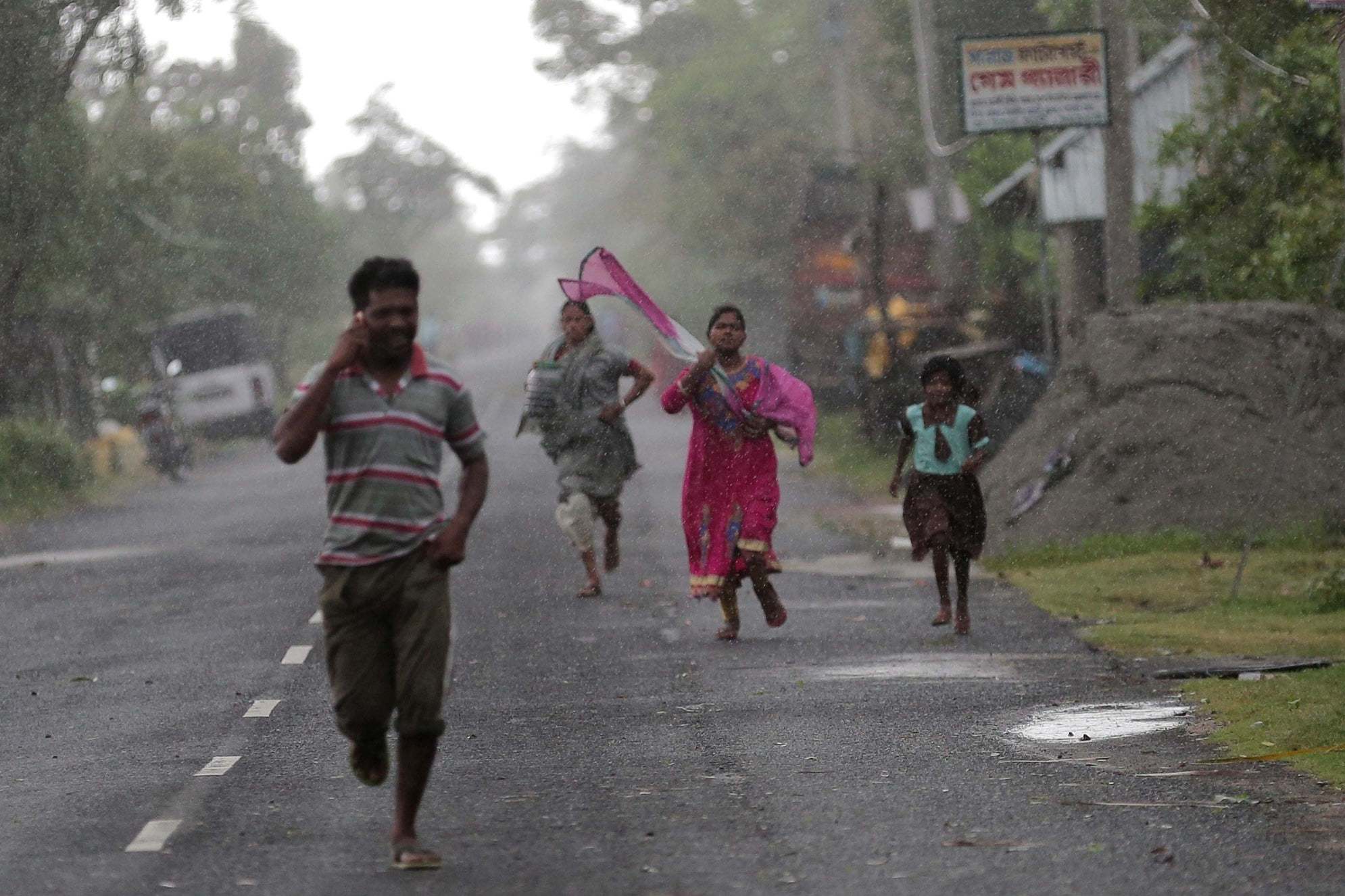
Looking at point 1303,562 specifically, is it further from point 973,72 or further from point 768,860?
point 768,860

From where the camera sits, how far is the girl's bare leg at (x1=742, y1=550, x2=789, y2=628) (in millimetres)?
10969

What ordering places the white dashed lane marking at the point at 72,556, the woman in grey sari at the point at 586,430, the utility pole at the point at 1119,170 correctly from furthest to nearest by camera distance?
the utility pole at the point at 1119,170 < the white dashed lane marking at the point at 72,556 < the woman in grey sari at the point at 586,430

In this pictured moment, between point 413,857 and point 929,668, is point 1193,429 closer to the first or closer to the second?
point 929,668

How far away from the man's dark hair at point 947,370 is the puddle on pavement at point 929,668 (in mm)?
1574

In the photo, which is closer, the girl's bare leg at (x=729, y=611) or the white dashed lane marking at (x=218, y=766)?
the white dashed lane marking at (x=218, y=766)

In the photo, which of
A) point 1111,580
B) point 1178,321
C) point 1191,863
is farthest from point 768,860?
point 1178,321

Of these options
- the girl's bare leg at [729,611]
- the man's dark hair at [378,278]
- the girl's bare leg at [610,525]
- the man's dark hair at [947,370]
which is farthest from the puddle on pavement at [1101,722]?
the girl's bare leg at [610,525]

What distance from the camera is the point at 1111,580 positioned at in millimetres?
13875

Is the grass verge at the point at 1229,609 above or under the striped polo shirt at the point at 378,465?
under

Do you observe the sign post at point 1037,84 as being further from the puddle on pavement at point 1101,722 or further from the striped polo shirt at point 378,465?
the striped polo shirt at point 378,465

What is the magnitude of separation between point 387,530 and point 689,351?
4646 mm

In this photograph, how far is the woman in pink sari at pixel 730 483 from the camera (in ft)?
35.6

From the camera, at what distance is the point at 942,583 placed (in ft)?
38.7

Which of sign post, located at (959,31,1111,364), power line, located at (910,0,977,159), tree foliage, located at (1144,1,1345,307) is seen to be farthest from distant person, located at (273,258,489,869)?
power line, located at (910,0,977,159)
